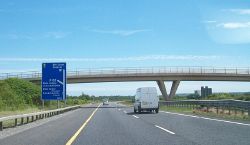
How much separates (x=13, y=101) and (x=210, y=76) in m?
33.7

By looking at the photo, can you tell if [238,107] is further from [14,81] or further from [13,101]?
[14,81]

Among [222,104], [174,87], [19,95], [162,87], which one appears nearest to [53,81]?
[222,104]

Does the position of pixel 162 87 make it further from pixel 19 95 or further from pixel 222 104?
pixel 222 104

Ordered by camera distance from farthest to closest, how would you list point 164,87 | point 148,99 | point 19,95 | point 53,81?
1. point 164,87
2. point 19,95
3. point 53,81
4. point 148,99

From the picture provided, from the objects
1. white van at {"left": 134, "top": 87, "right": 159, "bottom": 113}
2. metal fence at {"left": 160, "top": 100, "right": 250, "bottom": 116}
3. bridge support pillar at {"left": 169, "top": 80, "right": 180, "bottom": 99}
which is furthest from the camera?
bridge support pillar at {"left": 169, "top": 80, "right": 180, "bottom": 99}

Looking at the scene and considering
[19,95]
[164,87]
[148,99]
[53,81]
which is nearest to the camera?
[148,99]

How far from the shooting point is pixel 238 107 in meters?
30.7

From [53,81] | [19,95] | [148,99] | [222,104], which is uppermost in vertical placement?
[53,81]

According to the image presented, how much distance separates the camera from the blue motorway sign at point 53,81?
4069cm

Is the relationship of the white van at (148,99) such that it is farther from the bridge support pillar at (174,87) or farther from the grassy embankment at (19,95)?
the bridge support pillar at (174,87)

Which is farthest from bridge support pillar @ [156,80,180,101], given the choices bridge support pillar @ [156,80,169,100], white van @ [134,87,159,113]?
Answer: white van @ [134,87,159,113]

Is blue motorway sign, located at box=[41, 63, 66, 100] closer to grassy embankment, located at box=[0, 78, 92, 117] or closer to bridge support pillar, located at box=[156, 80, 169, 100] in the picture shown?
grassy embankment, located at box=[0, 78, 92, 117]

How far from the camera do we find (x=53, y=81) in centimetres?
4088

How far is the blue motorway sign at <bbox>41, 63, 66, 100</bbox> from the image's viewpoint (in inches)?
1602
